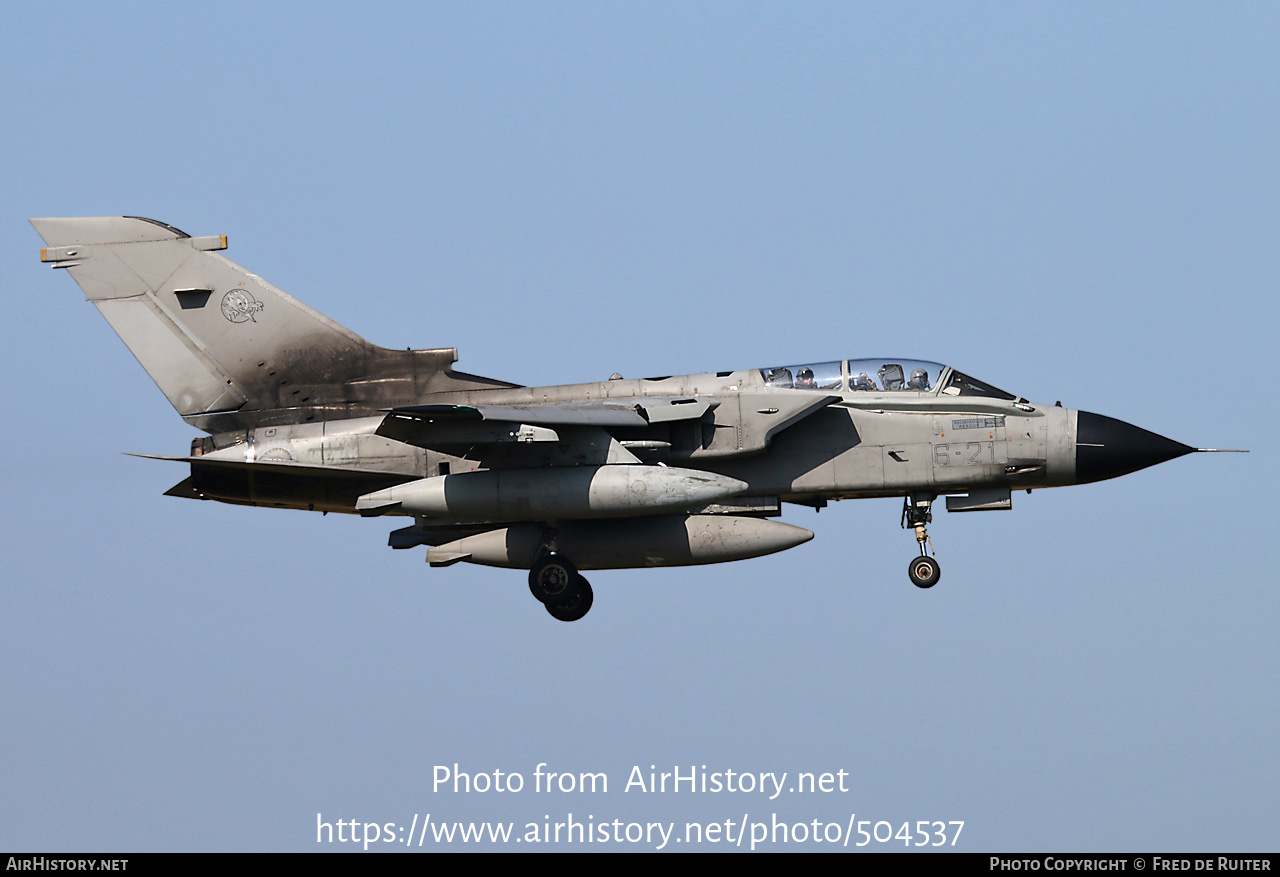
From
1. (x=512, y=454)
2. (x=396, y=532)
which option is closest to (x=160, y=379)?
(x=396, y=532)

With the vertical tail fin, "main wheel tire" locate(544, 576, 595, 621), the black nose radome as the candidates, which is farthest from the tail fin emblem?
the black nose radome

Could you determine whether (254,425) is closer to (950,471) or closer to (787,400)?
(787,400)

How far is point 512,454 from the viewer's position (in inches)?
719

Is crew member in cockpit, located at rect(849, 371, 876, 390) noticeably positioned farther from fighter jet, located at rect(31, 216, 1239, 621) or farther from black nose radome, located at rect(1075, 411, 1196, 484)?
black nose radome, located at rect(1075, 411, 1196, 484)

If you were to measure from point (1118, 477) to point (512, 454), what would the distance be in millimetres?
7835

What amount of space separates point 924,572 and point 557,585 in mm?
4809

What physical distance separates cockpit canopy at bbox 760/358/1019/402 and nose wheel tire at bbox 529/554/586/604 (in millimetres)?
3616

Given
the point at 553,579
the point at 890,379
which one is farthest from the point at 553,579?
the point at 890,379

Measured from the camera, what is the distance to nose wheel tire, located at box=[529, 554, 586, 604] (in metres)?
19.2

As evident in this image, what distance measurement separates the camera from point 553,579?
19.2 metres

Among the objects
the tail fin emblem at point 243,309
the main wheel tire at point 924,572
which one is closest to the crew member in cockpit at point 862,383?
the main wheel tire at point 924,572

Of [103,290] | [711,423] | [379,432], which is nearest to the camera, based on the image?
[379,432]

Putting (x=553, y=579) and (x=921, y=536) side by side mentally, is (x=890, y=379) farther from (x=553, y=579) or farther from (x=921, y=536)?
(x=553, y=579)

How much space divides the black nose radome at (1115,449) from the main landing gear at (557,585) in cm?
668
